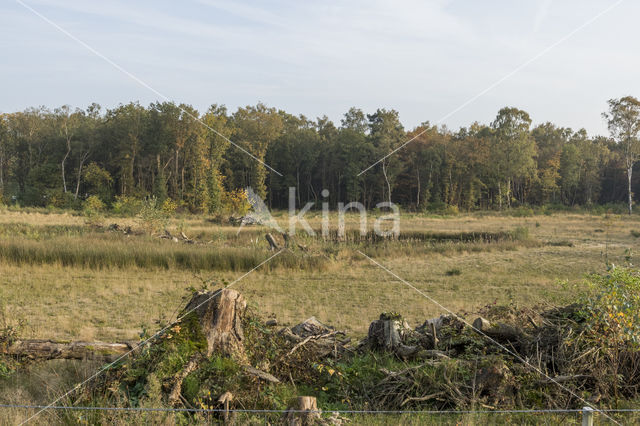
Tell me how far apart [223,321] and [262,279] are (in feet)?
30.2

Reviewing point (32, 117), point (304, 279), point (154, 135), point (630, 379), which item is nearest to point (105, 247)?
point (304, 279)

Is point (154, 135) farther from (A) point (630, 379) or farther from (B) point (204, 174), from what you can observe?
(A) point (630, 379)

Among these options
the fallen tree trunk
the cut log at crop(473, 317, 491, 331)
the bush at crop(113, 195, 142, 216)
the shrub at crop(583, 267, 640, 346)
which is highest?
the bush at crop(113, 195, 142, 216)

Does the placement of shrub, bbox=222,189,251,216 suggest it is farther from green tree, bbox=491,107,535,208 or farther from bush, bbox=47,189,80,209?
green tree, bbox=491,107,535,208

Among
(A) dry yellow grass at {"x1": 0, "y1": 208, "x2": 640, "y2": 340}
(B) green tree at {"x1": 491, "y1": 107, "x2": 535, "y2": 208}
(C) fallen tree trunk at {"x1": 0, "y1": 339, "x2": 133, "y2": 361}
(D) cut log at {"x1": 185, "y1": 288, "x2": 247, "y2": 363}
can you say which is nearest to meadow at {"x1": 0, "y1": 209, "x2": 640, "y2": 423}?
(A) dry yellow grass at {"x1": 0, "y1": 208, "x2": 640, "y2": 340}

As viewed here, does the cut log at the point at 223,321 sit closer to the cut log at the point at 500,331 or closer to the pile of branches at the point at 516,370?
the pile of branches at the point at 516,370

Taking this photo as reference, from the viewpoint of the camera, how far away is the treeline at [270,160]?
130 feet

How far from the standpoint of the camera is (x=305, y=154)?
5244cm

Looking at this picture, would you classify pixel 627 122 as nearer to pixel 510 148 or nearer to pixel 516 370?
pixel 510 148

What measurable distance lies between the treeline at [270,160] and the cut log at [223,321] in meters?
22.7

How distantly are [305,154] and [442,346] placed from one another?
4737 centimetres

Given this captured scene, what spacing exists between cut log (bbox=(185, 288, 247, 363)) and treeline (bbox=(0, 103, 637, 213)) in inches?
892

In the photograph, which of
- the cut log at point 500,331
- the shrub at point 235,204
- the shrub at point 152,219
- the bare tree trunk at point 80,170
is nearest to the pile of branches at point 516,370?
the cut log at point 500,331

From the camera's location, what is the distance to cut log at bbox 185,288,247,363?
533 centimetres
